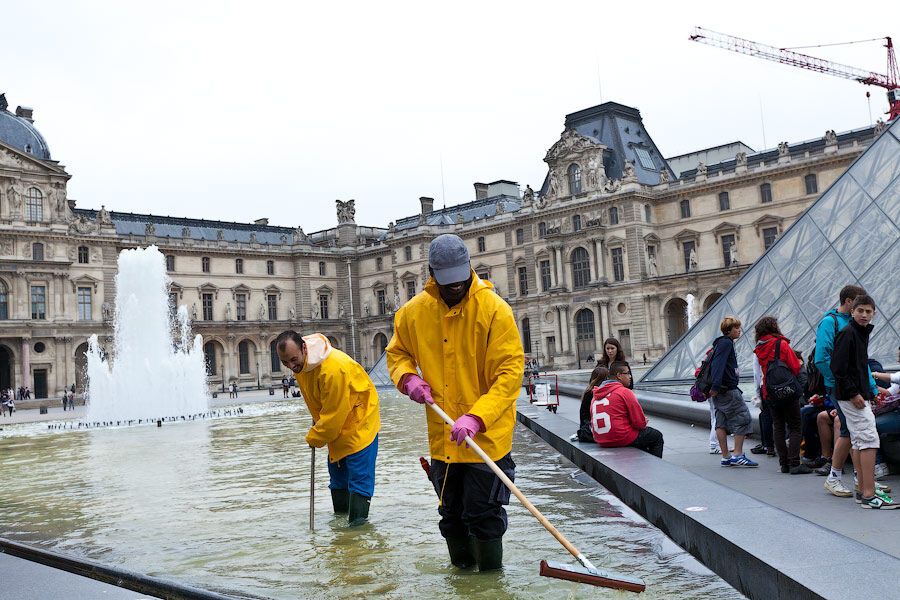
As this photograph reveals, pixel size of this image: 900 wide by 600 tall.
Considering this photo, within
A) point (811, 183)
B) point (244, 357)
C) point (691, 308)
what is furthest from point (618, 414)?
point (244, 357)

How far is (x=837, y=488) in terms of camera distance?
17.9 feet

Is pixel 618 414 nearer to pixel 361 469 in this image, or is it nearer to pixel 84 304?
pixel 361 469

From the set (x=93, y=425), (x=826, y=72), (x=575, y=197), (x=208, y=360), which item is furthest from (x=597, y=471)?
(x=826, y=72)

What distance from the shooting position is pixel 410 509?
638cm

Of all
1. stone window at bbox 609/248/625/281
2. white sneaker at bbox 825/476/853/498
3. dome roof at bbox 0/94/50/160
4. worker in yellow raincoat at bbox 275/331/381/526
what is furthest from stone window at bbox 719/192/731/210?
worker in yellow raincoat at bbox 275/331/381/526

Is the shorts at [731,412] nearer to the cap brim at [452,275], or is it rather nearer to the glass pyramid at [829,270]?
the cap brim at [452,275]

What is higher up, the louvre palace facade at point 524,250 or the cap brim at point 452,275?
the louvre palace facade at point 524,250

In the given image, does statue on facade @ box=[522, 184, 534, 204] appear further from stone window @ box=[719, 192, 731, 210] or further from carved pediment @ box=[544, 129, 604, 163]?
stone window @ box=[719, 192, 731, 210]

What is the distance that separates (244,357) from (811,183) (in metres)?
39.2

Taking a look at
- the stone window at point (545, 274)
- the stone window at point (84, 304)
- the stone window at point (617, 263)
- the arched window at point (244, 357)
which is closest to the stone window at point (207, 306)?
the arched window at point (244, 357)

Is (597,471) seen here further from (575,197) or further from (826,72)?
(826,72)

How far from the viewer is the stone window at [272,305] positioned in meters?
62.3

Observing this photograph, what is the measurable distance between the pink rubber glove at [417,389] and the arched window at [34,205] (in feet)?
165

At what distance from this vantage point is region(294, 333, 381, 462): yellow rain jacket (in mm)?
5297
